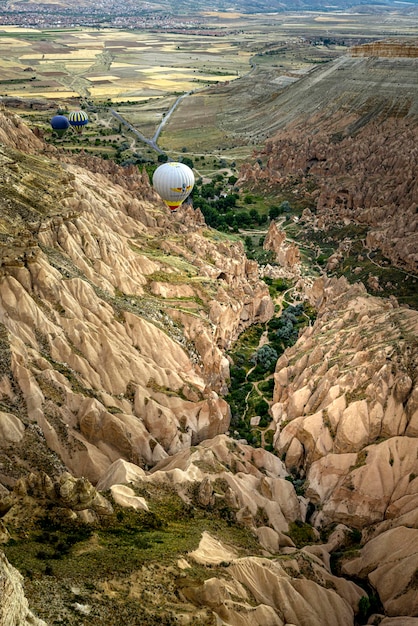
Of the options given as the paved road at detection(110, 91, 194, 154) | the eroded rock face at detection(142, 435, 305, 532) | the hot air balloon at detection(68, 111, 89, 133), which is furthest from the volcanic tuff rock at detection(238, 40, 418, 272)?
the hot air balloon at detection(68, 111, 89, 133)

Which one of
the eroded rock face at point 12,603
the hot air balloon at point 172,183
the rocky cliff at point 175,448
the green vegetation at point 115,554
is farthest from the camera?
the hot air balloon at point 172,183

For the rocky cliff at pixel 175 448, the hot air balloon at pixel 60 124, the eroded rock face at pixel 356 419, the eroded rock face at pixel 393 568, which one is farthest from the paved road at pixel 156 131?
the eroded rock face at pixel 393 568

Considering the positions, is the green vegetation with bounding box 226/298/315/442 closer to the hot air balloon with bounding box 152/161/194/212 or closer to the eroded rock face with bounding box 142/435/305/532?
the eroded rock face with bounding box 142/435/305/532

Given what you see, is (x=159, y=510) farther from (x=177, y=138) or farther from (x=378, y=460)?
(x=177, y=138)

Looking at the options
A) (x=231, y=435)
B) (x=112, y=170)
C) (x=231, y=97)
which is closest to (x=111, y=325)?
(x=231, y=435)

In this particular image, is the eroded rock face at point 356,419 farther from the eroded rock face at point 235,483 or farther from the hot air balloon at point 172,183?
the hot air balloon at point 172,183

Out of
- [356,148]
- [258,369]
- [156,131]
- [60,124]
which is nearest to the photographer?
[258,369]

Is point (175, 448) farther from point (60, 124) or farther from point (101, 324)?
point (60, 124)

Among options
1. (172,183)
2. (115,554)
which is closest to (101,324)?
(115,554)
